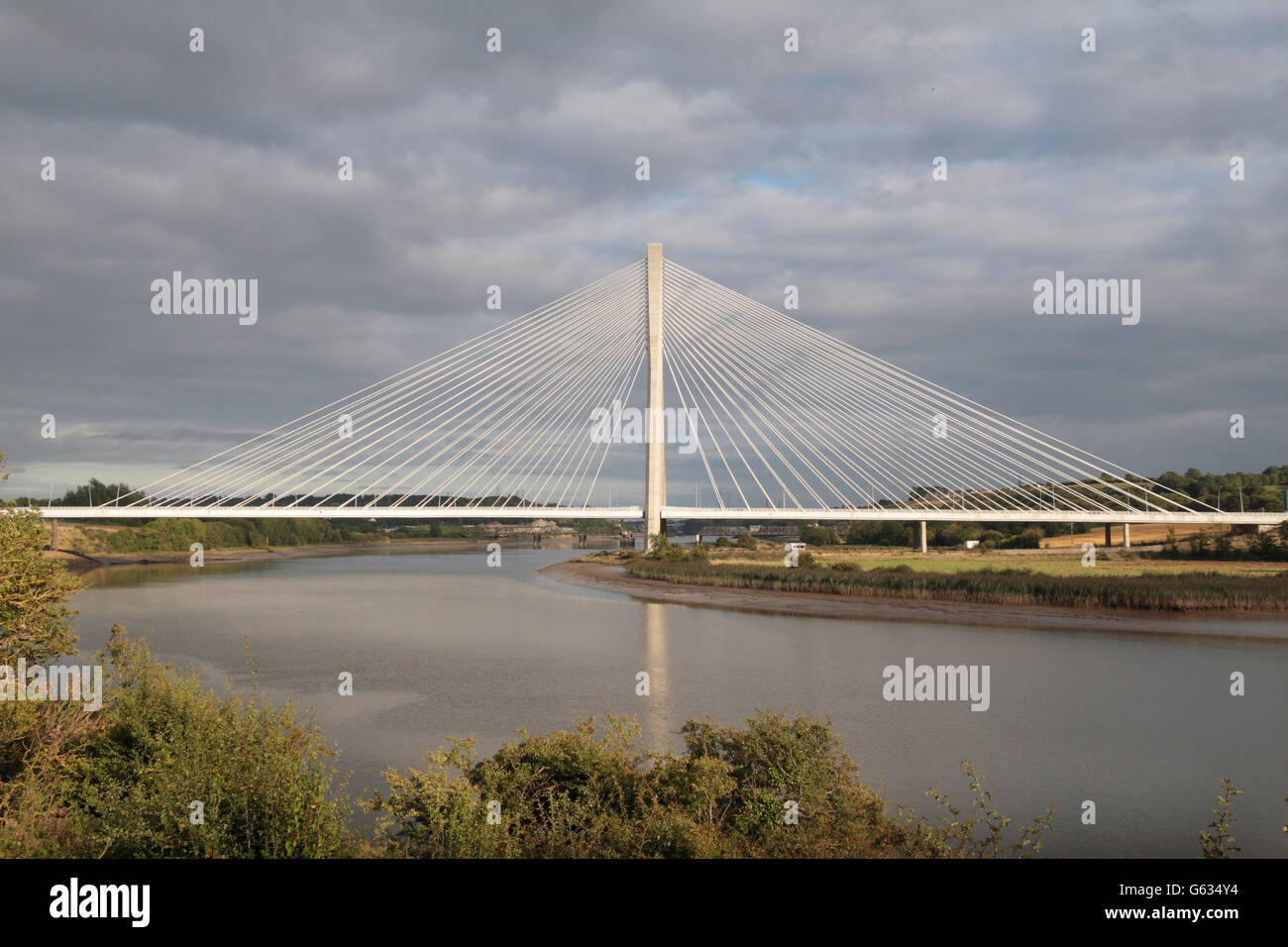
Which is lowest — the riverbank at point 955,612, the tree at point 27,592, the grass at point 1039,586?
the riverbank at point 955,612

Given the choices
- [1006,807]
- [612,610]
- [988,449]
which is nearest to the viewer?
[1006,807]

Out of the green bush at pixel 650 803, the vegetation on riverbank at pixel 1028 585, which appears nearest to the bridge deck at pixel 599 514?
the vegetation on riverbank at pixel 1028 585

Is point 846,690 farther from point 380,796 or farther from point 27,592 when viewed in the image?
point 27,592

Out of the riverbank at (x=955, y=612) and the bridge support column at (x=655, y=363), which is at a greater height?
the bridge support column at (x=655, y=363)

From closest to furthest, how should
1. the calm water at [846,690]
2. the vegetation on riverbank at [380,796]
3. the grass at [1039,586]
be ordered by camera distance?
the vegetation on riverbank at [380,796]
the calm water at [846,690]
the grass at [1039,586]

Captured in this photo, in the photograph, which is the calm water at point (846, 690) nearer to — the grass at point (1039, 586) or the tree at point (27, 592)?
the grass at point (1039, 586)
